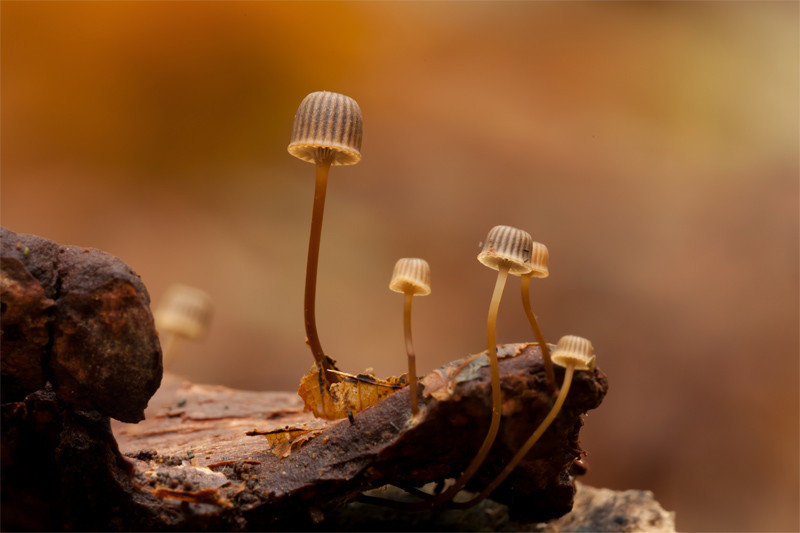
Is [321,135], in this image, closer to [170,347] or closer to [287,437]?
[287,437]

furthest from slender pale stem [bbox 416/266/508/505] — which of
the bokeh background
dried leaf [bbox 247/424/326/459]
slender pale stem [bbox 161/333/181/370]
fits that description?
slender pale stem [bbox 161/333/181/370]

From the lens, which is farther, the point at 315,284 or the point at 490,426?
the point at 315,284

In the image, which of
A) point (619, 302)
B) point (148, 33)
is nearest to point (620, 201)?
point (619, 302)

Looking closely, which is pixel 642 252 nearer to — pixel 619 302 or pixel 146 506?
pixel 619 302

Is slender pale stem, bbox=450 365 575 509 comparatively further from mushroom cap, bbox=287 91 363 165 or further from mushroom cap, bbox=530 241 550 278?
mushroom cap, bbox=287 91 363 165

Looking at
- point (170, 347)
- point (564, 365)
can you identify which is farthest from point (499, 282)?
point (170, 347)

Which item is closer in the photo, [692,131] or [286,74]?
[692,131]

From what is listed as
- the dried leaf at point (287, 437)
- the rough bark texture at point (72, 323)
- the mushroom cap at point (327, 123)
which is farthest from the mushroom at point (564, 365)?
the rough bark texture at point (72, 323)
